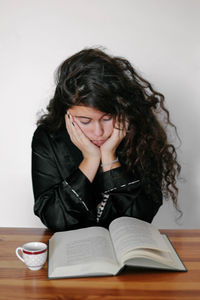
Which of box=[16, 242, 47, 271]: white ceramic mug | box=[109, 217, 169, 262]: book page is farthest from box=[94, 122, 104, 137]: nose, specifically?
box=[16, 242, 47, 271]: white ceramic mug

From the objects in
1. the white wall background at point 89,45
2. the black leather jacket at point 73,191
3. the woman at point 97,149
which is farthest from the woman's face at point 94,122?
the white wall background at point 89,45

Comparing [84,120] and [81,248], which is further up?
[84,120]

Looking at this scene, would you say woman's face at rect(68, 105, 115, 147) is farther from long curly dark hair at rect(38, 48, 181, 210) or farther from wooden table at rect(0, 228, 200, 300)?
wooden table at rect(0, 228, 200, 300)

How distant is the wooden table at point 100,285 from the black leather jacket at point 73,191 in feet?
1.13

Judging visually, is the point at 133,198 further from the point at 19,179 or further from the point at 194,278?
the point at 19,179

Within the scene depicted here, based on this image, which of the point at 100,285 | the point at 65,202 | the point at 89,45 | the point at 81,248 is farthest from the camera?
the point at 89,45

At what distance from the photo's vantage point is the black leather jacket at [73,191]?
140 cm

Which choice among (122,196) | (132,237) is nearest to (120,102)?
(122,196)

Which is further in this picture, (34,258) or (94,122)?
(94,122)

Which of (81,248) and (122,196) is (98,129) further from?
(81,248)

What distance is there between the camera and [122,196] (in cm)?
151

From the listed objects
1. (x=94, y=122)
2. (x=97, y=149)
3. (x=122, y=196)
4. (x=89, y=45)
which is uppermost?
(x=89, y=45)

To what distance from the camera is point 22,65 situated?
2.22m

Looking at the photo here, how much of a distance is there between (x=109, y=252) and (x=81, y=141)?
0.61 m
